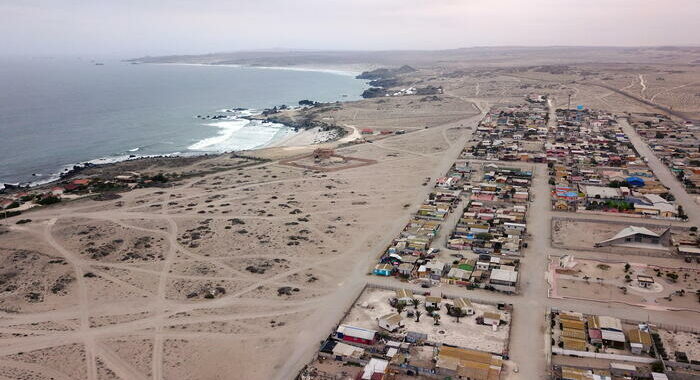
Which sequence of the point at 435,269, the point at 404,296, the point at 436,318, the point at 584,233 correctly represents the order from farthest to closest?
the point at 584,233
the point at 435,269
the point at 404,296
the point at 436,318

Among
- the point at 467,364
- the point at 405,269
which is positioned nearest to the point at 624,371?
the point at 467,364

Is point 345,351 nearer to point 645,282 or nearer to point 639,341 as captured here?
point 639,341

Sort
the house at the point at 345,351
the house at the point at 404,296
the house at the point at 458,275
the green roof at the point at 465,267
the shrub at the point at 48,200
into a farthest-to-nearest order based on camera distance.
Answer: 1. the shrub at the point at 48,200
2. the green roof at the point at 465,267
3. the house at the point at 458,275
4. the house at the point at 404,296
5. the house at the point at 345,351

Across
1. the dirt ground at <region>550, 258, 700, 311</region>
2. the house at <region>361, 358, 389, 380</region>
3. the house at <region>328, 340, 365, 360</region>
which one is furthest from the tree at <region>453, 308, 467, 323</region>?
the dirt ground at <region>550, 258, 700, 311</region>

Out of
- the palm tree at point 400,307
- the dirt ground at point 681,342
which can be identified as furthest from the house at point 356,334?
the dirt ground at point 681,342

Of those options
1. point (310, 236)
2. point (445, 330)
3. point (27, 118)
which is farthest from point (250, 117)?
point (445, 330)

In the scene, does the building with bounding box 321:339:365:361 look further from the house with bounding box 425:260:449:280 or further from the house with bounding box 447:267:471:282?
the house with bounding box 447:267:471:282

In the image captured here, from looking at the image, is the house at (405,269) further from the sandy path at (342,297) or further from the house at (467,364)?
the house at (467,364)
